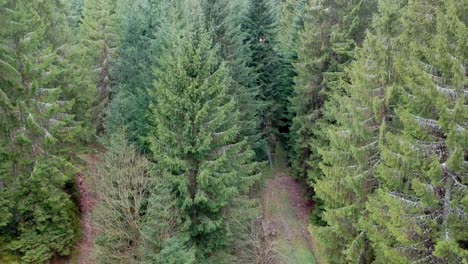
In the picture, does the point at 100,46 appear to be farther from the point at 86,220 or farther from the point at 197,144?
the point at 197,144

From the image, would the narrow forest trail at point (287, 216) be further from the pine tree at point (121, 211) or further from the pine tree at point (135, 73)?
the pine tree at point (135, 73)

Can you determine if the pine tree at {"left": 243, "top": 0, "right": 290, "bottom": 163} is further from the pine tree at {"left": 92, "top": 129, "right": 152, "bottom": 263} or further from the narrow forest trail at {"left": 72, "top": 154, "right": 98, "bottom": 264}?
the narrow forest trail at {"left": 72, "top": 154, "right": 98, "bottom": 264}

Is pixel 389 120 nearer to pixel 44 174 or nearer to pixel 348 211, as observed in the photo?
pixel 348 211

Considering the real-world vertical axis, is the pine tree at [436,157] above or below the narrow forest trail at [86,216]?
above

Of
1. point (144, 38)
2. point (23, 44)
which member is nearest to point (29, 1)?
point (23, 44)

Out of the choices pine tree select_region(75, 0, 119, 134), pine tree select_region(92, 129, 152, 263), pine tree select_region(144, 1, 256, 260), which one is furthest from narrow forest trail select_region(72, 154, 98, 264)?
pine tree select_region(144, 1, 256, 260)

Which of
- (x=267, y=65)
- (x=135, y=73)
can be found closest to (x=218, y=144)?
(x=135, y=73)

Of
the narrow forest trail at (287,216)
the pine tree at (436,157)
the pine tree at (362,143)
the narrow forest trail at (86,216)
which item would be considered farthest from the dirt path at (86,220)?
the pine tree at (436,157)
